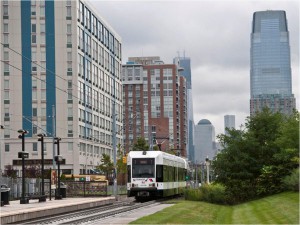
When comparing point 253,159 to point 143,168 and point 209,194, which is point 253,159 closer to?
point 209,194

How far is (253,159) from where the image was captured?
3962 cm

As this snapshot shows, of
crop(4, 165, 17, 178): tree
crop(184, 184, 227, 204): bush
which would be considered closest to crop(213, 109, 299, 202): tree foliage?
crop(184, 184, 227, 204): bush

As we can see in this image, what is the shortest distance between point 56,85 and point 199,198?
64021mm

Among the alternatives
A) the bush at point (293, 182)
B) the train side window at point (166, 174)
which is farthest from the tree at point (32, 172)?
the bush at point (293, 182)

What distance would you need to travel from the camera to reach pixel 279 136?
3900cm

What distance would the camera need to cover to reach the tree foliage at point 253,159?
38000 mm

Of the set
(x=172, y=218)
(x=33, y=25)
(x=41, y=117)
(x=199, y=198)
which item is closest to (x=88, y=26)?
(x=33, y=25)

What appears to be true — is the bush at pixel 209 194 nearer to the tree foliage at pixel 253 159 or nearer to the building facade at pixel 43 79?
the tree foliage at pixel 253 159

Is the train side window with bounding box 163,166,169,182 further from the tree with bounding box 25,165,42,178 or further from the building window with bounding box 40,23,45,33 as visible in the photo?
the building window with bounding box 40,23,45,33

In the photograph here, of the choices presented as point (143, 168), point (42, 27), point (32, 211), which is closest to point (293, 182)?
point (32, 211)

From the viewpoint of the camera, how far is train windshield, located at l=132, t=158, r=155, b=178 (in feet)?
155

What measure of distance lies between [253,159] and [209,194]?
4515mm

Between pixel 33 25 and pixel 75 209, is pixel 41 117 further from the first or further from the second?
pixel 75 209

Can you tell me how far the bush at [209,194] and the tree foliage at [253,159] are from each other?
0.92 meters
